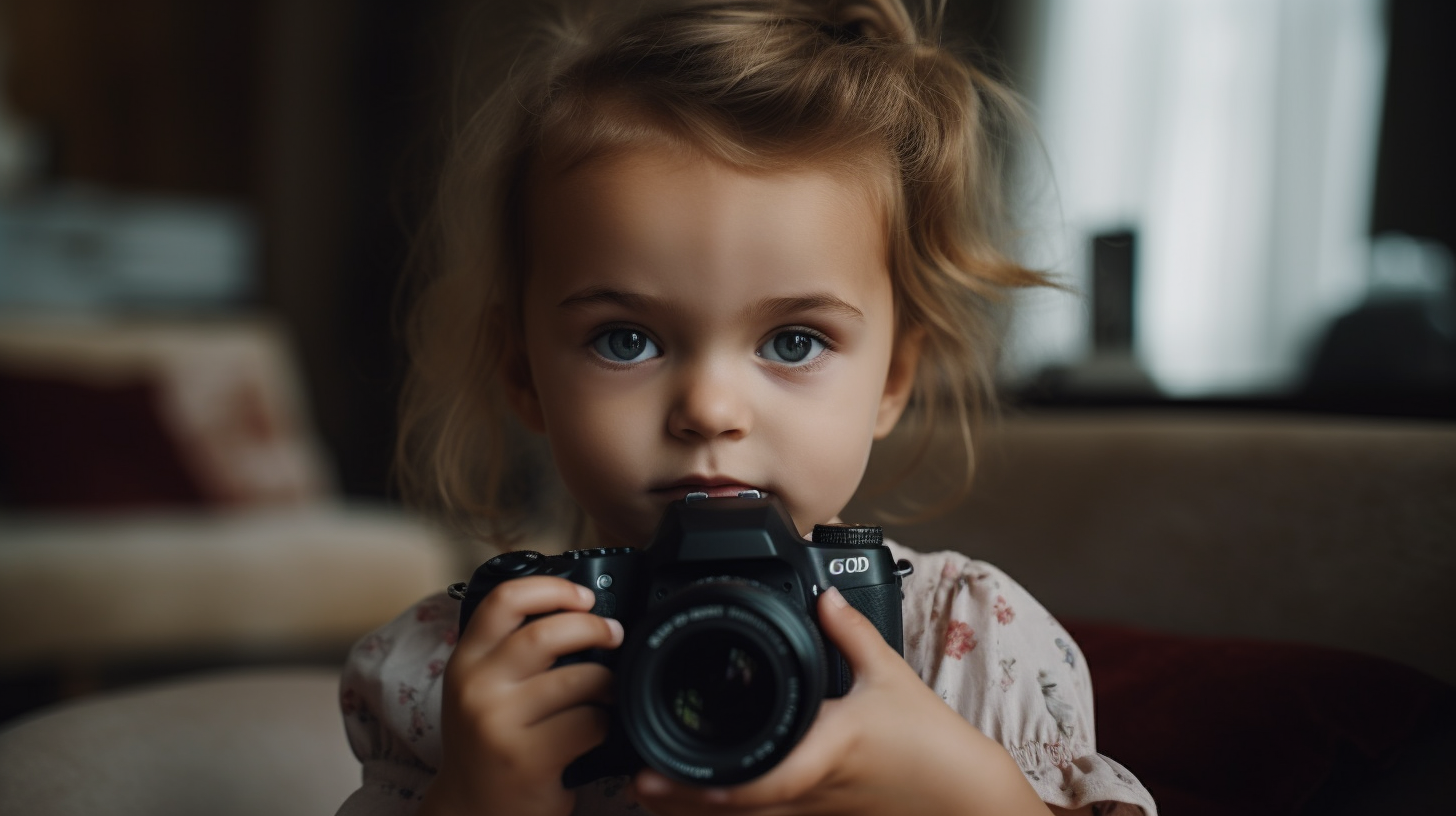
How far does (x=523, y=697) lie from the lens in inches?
21.5

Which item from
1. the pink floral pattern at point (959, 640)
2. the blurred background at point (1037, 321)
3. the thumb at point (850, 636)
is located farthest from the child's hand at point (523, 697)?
the blurred background at point (1037, 321)

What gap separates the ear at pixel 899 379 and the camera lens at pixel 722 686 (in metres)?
0.34

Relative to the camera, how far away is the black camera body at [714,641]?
481 mm

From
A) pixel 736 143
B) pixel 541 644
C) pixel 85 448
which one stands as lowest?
pixel 85 448

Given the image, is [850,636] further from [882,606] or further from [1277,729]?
[1277,729]

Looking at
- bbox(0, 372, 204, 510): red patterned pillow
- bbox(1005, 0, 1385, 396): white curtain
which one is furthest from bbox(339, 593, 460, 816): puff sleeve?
bbox(1005, 0, 1385, 396): white curtain

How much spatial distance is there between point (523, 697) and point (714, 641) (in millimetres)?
110

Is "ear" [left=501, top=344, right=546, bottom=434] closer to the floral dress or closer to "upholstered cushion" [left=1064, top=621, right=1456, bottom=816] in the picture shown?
the floral dress

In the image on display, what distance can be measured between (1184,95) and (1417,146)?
0.51 metres

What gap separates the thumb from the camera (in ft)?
1.77

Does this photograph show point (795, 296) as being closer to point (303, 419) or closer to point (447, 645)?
point (447, 645)

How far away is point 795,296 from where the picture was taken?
65cm

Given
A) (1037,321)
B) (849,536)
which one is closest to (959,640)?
(849,536)

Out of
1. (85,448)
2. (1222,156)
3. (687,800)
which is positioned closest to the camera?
(687,800)
